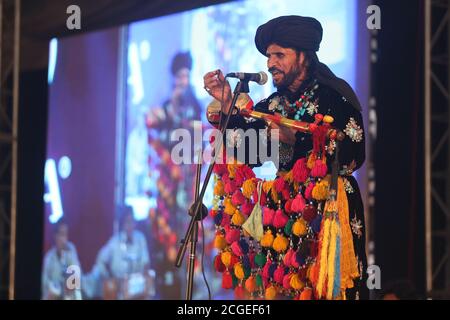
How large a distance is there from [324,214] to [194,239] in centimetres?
48

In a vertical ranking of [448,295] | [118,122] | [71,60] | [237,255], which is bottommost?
[448,295]

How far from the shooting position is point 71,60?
5113mm

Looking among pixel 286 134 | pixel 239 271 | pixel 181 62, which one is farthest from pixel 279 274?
pixel 181 62

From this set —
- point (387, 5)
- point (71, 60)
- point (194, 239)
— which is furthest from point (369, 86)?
point (71, 60)

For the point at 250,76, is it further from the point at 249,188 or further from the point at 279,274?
the point at 279,274

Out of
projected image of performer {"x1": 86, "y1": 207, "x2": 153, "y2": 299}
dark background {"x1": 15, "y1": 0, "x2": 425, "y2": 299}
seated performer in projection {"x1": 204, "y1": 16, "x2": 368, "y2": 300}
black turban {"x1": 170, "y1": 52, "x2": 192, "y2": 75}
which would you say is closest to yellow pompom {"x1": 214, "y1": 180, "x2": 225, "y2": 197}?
seated performer in projection {"x1": 204, "y1": 16, "x2": 368, "y2": 300}

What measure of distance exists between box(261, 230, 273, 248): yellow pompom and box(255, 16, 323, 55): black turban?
0.72 m

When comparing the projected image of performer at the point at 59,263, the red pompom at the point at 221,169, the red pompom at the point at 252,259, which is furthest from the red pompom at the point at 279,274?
the projected image of performer at the point at 59,263

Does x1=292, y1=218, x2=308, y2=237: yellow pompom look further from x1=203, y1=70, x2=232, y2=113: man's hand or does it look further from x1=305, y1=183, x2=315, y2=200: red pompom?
x1=203, y1=70, x2=232, y2=113: man's hand

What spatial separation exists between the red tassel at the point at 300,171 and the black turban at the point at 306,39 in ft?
0.98

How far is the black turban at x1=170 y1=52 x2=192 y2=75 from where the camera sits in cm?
445
